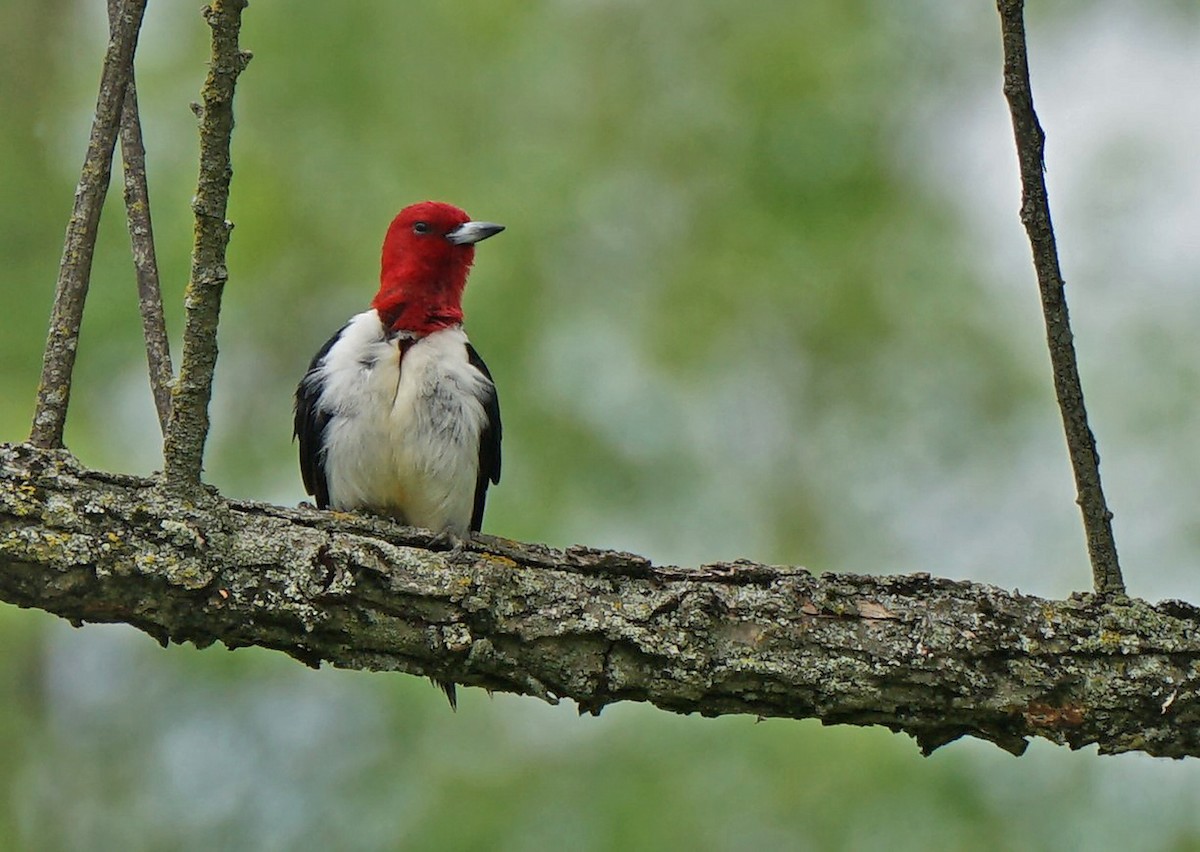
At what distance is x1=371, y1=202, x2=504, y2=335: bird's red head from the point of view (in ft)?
15.1

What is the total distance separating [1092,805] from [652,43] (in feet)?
13.7

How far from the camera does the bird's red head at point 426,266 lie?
4.59 meters

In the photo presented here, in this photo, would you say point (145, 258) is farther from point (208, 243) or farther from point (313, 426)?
point (313, 426)

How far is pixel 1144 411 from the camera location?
665 centimetres

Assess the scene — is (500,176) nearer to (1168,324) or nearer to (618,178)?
(618,178)

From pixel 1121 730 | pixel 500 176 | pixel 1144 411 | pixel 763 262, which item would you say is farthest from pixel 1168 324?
pixel 1121 730

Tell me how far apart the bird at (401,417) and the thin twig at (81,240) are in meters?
1.54

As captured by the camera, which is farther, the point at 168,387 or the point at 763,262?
the point at 763,262

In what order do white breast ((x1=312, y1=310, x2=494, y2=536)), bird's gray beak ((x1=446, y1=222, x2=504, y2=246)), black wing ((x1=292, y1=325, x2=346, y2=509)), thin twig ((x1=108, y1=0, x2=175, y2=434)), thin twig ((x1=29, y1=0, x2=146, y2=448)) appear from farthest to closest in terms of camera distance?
bird's gray beak ((x1=446, y1=222, x2=504, y2=246)), black wing ((x1=292, y1=325, x2=346, y2=509)), white breast ((x1=312, y1=310, x2=494, y2=536)), thin twig ((x1=108, y1=0, x2=175, y2=434)), thin twig ((x1=29, y1=0, x2=146, y2=448))

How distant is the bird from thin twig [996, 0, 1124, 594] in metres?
1.94

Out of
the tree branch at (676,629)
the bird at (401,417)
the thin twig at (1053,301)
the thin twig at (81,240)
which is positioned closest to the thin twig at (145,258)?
the thin twig at (81,240)

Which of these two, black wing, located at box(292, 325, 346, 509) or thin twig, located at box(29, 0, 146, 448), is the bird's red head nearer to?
black wing, located at box(292, 325, 346, 509)

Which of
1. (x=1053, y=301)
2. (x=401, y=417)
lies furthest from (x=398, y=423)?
(x=1053, y=301)

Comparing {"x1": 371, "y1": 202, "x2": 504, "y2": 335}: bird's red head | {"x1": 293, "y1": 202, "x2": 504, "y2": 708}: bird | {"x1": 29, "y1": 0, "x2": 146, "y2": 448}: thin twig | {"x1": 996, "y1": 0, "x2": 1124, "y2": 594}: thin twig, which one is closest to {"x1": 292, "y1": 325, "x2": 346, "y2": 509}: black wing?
{"x1": 293, "y1": 202, "x2": 504, "y2": 708}: bird
